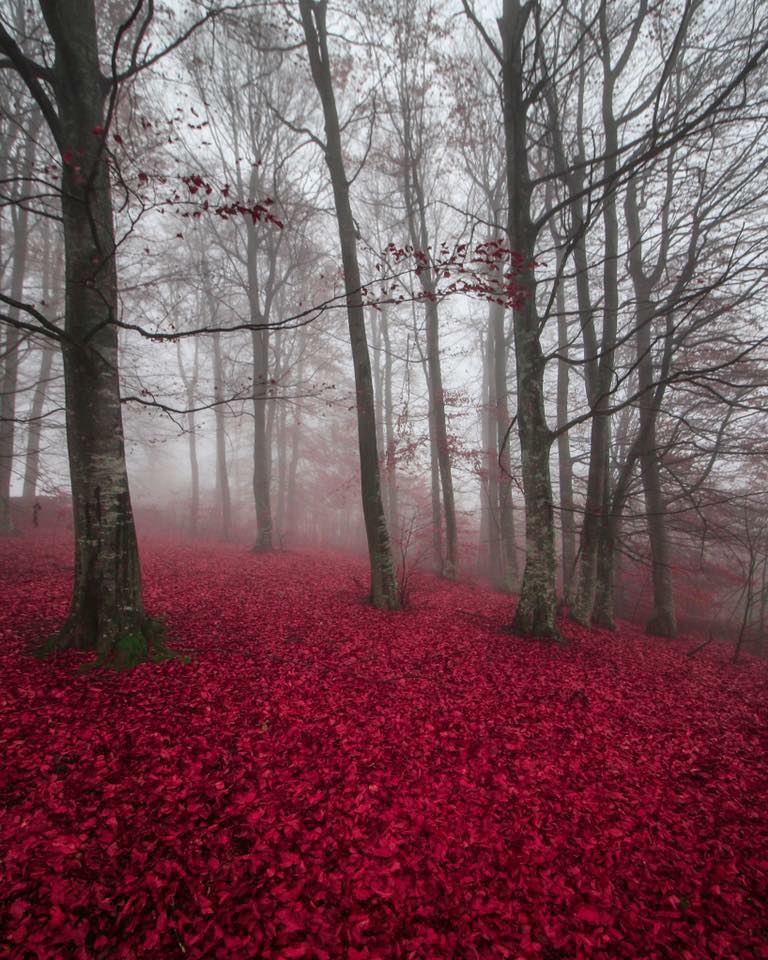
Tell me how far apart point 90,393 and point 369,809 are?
4.47 meters

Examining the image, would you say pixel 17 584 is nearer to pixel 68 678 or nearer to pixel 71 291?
pixel 68 678

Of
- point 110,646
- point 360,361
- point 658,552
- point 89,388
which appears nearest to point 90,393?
point 89,388

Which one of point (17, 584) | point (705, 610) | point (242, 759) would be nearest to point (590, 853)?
point (242, 759)

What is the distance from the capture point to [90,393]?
407 cm

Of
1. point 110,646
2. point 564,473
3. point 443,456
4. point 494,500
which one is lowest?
point 110,646

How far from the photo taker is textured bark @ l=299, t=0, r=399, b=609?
683 cm

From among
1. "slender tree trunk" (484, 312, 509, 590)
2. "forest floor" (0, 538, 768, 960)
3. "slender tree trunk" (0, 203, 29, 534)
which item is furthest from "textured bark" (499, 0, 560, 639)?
"slender tree trunk" (0, 203, 29, 534)

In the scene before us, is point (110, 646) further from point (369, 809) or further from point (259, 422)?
point (259, 422)

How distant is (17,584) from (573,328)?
15.5 meters

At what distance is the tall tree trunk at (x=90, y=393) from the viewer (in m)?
4.04

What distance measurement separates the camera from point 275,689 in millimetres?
3973

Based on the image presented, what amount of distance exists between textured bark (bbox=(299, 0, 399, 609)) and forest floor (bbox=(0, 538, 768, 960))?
2.10 metres

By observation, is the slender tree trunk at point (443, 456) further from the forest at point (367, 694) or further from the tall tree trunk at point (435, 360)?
the forest at point (367, 694)

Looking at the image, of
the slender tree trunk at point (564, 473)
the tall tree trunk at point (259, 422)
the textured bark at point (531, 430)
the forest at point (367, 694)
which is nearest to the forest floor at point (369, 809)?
the forest at point (367, 694)
